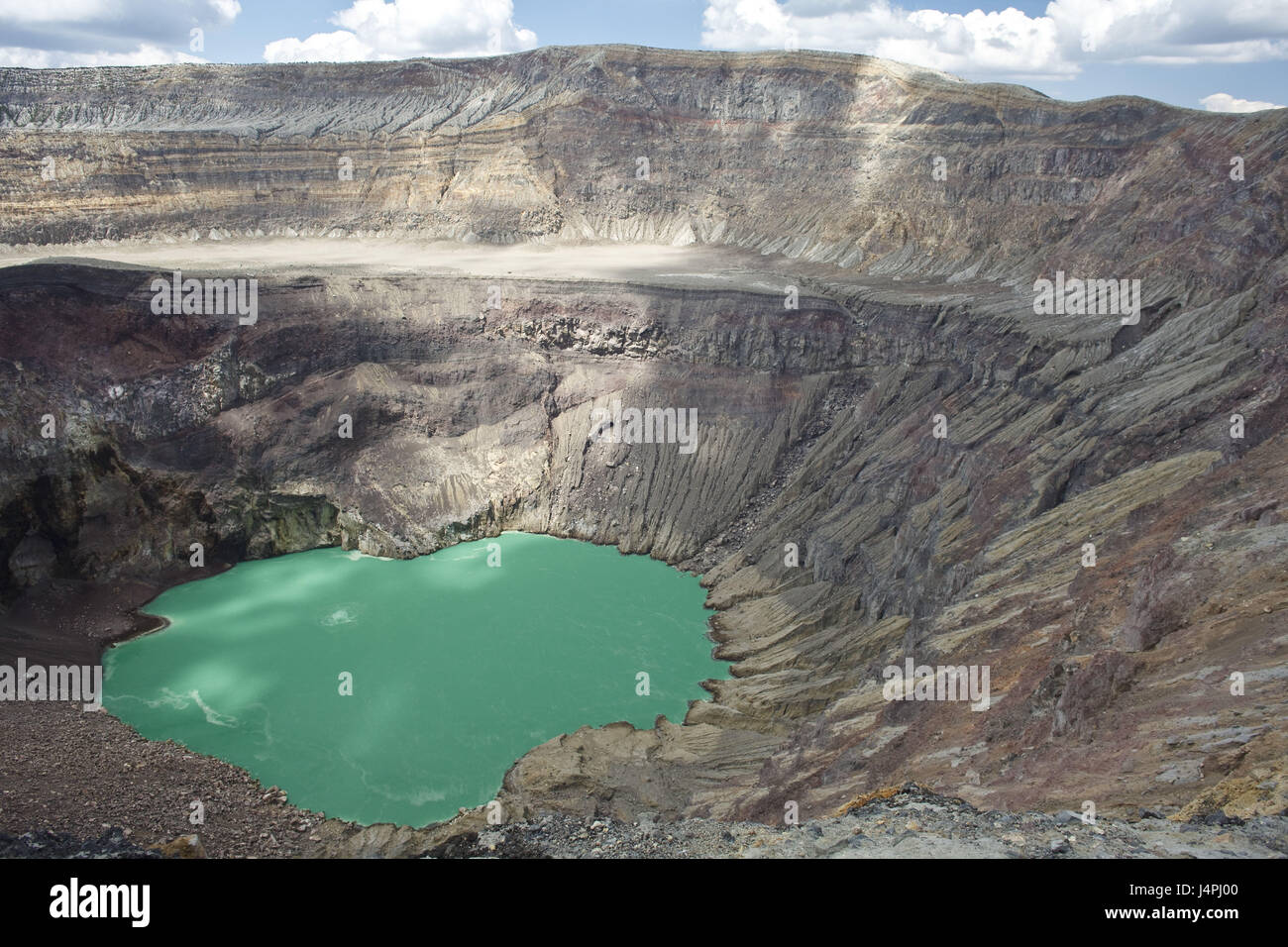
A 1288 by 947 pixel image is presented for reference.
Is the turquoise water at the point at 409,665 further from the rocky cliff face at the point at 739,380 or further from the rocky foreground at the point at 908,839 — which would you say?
the rocky foreground at the point at 908,839

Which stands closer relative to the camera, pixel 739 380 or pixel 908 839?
pixel 908 839

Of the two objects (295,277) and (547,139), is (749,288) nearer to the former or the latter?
(295,277)

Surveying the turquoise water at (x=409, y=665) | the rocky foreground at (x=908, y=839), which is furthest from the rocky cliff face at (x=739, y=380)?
the turquoise water at (x=409, y=665)

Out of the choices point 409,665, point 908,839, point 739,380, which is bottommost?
point 409,665

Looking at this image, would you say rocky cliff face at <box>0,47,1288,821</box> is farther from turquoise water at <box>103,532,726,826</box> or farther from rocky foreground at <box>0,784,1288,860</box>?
turquoise water at <box>103,532,726,826</box>

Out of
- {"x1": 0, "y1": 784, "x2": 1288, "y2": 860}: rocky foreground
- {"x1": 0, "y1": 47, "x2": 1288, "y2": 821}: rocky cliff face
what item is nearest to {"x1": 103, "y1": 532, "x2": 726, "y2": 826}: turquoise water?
{"x1": 0, "y1": 47, "x2": 1288, "y2": 821}: rocky cliff face

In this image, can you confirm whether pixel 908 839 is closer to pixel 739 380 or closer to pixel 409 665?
pixel 409 665

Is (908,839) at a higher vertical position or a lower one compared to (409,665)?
higher

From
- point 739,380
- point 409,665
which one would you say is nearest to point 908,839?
point 409,665
